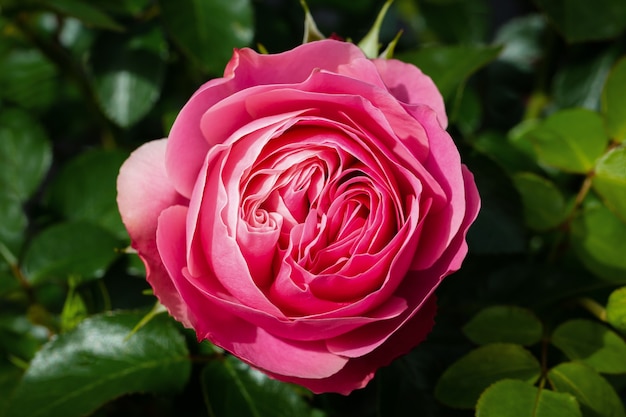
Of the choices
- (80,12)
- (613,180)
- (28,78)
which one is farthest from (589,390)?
(28,78)

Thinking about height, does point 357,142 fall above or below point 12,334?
above

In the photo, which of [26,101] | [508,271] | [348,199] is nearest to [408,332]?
[348,199]

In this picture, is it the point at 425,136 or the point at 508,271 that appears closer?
the point at 425,136

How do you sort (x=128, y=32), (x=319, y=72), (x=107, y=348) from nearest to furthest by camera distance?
1. (x=319, y=72)
2. (x=107, y=348)
3. (x=128, y=32)

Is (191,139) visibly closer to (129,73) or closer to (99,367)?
(99,367)

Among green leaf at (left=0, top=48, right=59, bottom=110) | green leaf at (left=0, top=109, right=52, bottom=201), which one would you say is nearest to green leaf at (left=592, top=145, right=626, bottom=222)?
green leaf at (left=0, top=109, right=52, bottom=201)

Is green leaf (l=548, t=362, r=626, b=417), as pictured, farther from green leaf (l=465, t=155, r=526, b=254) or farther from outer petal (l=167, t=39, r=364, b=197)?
outer petal (l=167, t=39, r=364, b=197)

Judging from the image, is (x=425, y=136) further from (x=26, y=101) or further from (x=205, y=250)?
(x=26, y=101)
